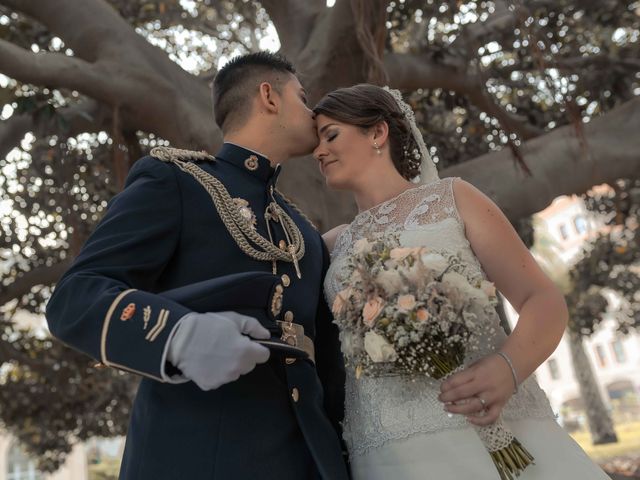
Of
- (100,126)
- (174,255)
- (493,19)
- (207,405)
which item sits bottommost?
(207,405)

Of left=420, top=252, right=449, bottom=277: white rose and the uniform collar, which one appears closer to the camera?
left=420, top=252, right=449, bottom=277: white rose

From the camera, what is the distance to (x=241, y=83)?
2172mm

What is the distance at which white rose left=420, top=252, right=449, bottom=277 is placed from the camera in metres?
1.70

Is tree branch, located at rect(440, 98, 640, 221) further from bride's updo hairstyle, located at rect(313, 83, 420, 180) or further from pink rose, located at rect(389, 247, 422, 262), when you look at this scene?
pink rose, located at rect(389, 247, 422, 262)

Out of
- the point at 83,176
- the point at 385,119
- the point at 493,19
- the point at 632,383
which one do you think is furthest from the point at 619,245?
the point at 632,383

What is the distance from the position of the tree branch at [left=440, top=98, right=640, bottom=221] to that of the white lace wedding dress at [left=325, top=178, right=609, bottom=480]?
231 centimetres

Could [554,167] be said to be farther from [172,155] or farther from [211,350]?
[211,350]

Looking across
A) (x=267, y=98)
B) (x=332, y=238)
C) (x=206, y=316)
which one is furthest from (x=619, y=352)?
(x=206, y=316)

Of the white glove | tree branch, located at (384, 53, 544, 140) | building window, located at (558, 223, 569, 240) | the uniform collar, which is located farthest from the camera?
building window, located at (558, 223, 569, 240)

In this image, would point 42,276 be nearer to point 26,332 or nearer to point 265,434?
point 26,332

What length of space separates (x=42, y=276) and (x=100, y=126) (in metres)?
1.85

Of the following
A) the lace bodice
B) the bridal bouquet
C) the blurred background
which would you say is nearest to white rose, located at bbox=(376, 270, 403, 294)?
the bridal bouquet

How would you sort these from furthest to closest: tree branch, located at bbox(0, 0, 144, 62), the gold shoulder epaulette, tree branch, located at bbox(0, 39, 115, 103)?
tree branch, located at bbox(0, 0, 144, 62) < tree branch, located at bbox(0, 39, 115, 103) < the gold shoulder epaulette

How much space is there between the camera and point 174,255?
1.74 metres
